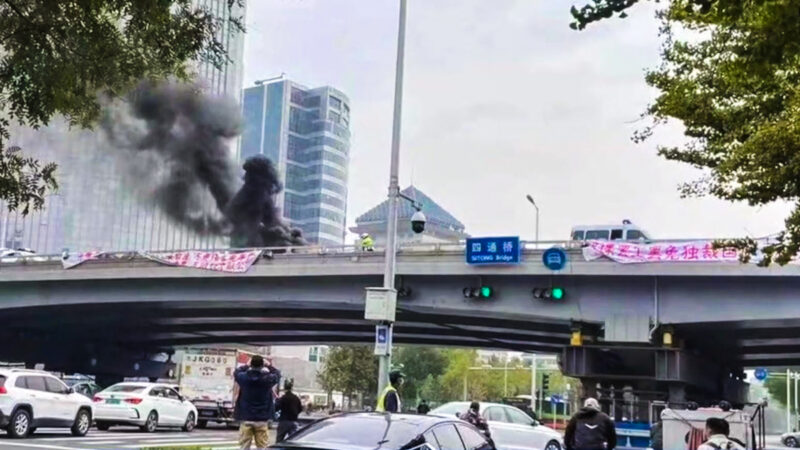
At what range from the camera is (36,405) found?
64.9ft

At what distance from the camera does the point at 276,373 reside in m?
12.0

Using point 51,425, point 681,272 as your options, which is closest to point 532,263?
point 681,272

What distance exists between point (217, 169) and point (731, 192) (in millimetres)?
46204

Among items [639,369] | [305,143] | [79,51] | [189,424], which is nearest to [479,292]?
[639,369]

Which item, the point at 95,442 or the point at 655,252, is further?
A: the point at 655,252

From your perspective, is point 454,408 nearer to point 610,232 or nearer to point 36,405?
point 36,405

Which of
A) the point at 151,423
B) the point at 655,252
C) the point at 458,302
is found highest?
the point at 655,252

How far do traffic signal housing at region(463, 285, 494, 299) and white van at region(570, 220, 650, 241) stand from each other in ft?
18.7

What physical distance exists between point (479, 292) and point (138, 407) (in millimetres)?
11353

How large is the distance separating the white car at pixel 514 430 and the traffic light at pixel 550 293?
32.8 ft

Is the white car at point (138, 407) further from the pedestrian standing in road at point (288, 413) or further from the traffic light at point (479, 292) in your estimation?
the pedestrian standing in road at point (288, 413)

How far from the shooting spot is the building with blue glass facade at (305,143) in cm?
9625

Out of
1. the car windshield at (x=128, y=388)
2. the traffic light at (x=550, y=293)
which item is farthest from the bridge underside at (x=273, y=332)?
the car windshield at (x=128, y=388)

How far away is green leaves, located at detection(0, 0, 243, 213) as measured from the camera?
7492 millimetres
